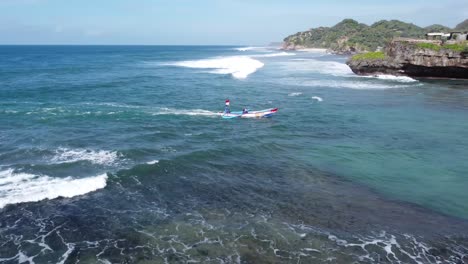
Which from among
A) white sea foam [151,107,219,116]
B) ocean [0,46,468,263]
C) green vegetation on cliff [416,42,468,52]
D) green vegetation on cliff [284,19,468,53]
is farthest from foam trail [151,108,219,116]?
green vegetation on cliff [284,19,468,53]

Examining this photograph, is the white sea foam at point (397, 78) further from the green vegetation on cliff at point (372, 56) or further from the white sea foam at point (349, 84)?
the white sea foam at point (349, 84)

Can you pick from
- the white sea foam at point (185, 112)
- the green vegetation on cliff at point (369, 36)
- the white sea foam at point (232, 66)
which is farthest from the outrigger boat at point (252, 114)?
the green vegetation on cliff at point (369, 36)

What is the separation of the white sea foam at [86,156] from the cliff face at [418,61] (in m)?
50.5

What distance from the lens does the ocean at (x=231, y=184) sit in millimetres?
14938

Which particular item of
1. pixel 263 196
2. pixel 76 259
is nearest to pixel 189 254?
pixel 76 259

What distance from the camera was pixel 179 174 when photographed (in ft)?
72.6

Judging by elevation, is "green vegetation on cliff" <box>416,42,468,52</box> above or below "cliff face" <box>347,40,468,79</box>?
above

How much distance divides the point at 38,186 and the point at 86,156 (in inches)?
191

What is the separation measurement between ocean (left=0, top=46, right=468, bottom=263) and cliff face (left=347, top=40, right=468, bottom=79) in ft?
62.0

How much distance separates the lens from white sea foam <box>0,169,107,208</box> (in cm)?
1859

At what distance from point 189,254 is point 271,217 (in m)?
4.42

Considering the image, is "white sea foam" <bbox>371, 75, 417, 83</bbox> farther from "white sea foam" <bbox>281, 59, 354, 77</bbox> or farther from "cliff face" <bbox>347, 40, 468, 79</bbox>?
"white sea foam" <bbox>281, 59, 354, 77</bbox>

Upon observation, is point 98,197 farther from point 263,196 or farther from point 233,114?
point 233,114

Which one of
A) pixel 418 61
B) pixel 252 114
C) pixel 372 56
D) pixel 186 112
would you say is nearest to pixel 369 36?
pixel 372 56
